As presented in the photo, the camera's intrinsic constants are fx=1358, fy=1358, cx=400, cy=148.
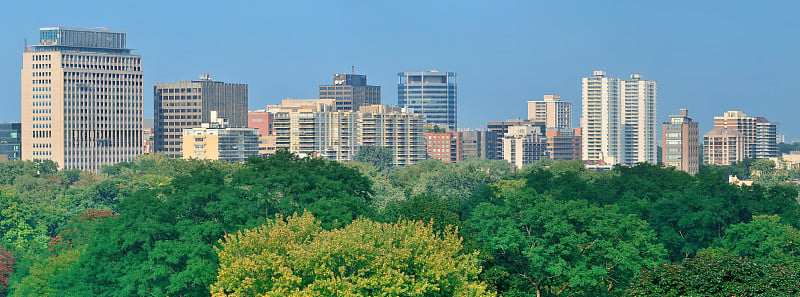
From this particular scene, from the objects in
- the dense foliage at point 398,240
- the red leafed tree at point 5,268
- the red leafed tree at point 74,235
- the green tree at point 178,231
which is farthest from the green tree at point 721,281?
the red leafed tree at point 5,268

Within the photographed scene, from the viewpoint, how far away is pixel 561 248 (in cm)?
8806

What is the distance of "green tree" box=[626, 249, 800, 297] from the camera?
2394 inches

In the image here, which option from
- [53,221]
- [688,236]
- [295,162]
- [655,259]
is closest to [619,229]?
[655,259]

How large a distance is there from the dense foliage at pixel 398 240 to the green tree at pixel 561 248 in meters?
0.10

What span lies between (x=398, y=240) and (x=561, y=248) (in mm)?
15802

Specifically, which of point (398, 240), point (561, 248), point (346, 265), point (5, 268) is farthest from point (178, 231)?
point (5, 268)

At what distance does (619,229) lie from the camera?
90562 millimetres

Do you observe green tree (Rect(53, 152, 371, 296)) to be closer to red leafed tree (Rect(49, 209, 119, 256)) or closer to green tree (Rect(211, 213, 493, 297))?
green tree (Rect(211, 213, 493, 297))

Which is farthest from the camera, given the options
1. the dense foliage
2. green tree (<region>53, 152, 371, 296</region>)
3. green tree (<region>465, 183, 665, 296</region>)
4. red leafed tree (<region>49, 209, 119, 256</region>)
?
red leafed tree (<region>49, 209, 119, 256</region>)

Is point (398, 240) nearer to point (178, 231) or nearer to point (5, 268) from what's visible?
point (178, 231)

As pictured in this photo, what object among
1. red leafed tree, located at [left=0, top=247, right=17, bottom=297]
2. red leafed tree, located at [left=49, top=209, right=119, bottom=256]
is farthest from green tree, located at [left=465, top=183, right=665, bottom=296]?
red leafed tree, located at [left=0, top=247, right=17, bottom=297]

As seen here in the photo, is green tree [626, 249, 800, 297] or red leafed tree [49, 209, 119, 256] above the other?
green tree [626, 249, 800, 297]

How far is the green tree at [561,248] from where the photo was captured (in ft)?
285

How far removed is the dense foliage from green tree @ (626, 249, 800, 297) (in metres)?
0.10
